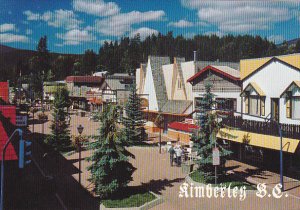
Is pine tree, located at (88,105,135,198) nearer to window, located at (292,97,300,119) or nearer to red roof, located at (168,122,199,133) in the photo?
window, located at (292,97,300,119)

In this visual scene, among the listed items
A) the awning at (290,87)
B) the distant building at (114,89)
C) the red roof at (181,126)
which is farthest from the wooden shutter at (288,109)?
the distant building at (114,89)

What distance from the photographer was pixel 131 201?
1711cm

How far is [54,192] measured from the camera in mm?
18812

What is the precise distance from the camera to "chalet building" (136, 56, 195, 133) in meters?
35.9

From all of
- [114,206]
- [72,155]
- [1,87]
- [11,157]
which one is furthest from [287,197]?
[1,87]

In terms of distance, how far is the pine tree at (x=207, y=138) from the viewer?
20.2m

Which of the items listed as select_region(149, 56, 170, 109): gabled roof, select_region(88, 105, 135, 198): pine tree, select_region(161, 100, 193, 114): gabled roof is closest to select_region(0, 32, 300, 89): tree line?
select_region(149, 56, 170, 109): gabled roof

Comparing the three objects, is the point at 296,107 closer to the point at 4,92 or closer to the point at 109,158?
the point at 109,158

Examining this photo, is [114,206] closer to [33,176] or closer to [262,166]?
[33,176]

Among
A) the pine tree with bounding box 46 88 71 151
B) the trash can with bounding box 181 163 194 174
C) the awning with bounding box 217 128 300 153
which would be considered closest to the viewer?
the awning with bounding box 217 128 300 153

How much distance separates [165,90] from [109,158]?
24781mm

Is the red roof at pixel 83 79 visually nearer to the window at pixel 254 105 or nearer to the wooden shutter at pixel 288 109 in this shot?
the window at pixel 254 105

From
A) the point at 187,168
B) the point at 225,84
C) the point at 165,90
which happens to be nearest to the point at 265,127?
the point at 187,168

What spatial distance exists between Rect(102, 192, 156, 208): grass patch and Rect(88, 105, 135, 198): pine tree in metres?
0.55
